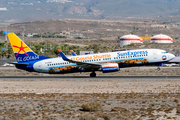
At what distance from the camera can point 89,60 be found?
151ft

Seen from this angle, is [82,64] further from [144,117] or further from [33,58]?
[144,117]

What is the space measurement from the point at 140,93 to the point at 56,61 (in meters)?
19.7

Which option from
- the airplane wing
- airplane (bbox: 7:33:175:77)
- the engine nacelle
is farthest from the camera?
airplane (bbox: 7:33:175:77)

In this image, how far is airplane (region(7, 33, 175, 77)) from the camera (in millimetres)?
44188

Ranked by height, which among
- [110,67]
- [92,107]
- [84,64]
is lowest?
[92,107]

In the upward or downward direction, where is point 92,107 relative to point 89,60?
downward

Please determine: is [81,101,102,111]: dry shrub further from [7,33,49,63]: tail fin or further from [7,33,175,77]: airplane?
[7,33,49,63]: tail fin

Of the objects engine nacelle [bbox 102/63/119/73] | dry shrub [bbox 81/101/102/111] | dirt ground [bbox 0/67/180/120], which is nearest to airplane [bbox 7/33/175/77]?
engine nacelle [bbox 102/63/119/73]

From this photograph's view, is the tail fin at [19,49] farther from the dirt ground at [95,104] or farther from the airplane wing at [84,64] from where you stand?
the dirt ground at [95,104]

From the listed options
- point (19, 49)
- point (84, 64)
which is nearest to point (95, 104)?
point (84, 64)

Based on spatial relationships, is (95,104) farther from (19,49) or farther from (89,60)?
(19,49)

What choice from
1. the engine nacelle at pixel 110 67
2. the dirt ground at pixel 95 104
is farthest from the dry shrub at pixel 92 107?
the engine nacelle at pixel 110 67

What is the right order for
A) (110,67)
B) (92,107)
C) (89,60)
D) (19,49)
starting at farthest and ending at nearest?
(19,49) < (89,60) < (110,67) < (92,107)

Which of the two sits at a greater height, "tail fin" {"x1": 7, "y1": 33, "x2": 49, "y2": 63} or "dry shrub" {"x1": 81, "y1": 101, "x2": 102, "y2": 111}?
"tail fin" {"x1": 7, "y1": 33, "x2": 49, "y2": 63}
